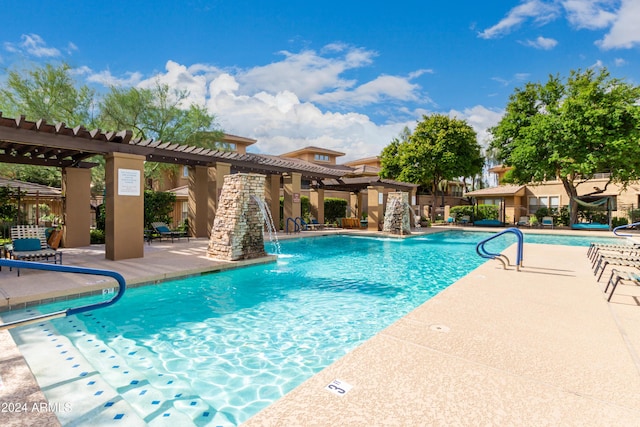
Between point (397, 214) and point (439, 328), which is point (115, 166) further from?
point (397, 214)

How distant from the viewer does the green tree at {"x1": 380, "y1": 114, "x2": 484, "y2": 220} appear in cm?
2733

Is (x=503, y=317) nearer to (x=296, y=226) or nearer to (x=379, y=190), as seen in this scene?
(x=296, y=226)

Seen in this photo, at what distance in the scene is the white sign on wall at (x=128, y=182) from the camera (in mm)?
9195

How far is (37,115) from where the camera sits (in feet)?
52.9

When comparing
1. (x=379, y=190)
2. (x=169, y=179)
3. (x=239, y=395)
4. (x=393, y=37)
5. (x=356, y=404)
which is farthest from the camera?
(x=169, y=179)

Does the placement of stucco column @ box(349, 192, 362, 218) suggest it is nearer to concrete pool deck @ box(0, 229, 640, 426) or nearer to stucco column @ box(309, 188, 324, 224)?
stucco column @ box(309, 188, 324, 224)

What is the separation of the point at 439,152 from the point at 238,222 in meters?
22.3

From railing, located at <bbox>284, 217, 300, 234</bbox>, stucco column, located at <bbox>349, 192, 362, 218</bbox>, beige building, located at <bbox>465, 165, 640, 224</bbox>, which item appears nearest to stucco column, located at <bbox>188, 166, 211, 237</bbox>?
railing, located at <bbox>284, 217, 300, 234</bbox>

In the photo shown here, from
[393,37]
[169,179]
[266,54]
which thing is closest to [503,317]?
[393,37]

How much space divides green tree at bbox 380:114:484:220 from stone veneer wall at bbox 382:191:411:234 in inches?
392

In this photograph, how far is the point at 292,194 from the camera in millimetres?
18016

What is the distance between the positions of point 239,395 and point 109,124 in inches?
811

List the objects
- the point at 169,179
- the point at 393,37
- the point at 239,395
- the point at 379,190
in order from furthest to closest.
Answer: the point at 169,179 < the point at 379,190 < the point at 393,37 < the point at 239,395

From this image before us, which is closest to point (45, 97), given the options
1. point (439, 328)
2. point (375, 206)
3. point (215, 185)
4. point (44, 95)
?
point (44, 95)
